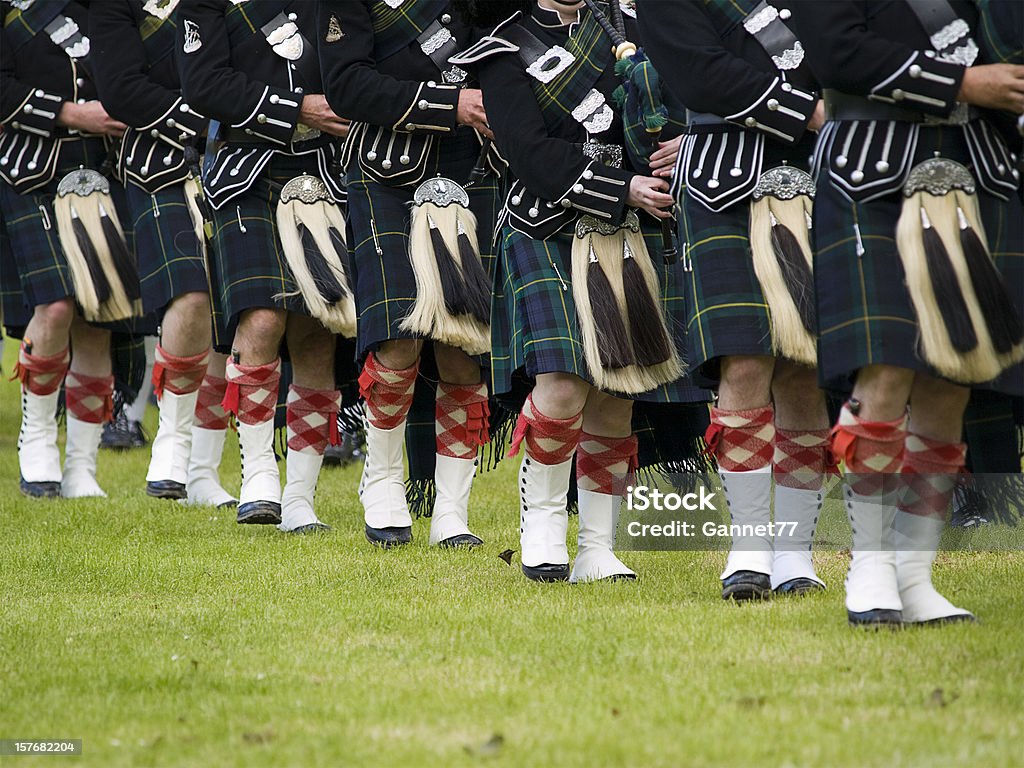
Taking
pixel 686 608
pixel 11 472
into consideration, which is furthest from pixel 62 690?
pixel 11 472

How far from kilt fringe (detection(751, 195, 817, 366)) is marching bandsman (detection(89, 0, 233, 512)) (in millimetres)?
2419

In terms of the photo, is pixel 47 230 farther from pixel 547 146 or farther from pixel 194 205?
pixel 547 146

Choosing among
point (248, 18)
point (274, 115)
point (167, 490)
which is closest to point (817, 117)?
point (274, 115)

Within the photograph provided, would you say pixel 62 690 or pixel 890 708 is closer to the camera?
pixel 890 708

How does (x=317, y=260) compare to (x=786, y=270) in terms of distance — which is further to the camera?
(x=317, y=260)

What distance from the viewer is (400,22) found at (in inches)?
192

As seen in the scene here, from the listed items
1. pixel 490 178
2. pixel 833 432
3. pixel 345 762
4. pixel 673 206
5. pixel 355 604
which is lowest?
pixel 345 762

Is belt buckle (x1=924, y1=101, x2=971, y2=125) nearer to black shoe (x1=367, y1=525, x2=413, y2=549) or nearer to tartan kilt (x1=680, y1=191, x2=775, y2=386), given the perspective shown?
tartan kilt (x1=680, y1=191, x2=775, y2=386)

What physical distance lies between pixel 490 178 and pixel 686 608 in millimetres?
1736

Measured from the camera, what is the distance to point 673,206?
4.04 meters

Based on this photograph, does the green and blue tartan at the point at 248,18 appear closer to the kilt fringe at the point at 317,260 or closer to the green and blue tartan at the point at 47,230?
the kilt fringe at the point at 317,260

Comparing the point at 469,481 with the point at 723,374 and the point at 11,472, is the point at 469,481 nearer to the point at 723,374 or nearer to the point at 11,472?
the point at 723,374

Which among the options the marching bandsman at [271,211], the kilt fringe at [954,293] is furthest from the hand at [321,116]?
the kilt fringe at [954,293]

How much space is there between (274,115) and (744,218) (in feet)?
6.08
